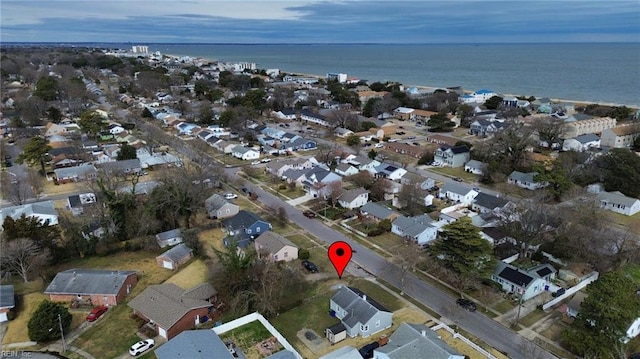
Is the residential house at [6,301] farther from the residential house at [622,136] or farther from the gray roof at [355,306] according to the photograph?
the residential house at [622,136]

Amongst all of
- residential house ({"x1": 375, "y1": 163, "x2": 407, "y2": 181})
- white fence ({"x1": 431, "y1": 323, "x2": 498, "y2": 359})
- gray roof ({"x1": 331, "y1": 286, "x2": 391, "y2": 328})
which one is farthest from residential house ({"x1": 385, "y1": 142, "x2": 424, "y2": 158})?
white fence ({"x1": 431, "y1": 323, "x2": 498, "y2": 359})

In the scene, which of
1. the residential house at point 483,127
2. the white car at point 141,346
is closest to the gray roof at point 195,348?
the white car at point 141,346

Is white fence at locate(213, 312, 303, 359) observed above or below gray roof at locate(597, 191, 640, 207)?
below

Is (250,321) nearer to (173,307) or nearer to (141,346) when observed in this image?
(173,307)

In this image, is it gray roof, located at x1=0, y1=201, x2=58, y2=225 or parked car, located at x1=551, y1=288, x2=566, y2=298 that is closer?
parked car, located at x1=551, y1=288, x2=566, y2=298

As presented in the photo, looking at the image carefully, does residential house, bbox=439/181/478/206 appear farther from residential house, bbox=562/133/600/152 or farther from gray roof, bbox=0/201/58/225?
gray roof, bbox=0/201/58/225

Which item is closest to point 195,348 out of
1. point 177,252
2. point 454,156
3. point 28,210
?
point 177,252

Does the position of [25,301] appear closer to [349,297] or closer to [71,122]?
[349,297]
